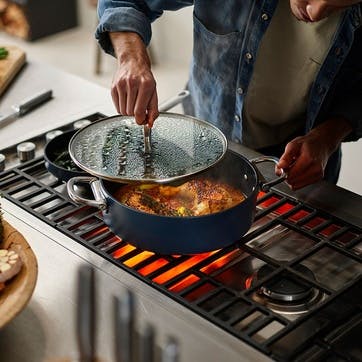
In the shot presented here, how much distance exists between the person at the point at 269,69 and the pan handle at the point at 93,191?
15 centimetres

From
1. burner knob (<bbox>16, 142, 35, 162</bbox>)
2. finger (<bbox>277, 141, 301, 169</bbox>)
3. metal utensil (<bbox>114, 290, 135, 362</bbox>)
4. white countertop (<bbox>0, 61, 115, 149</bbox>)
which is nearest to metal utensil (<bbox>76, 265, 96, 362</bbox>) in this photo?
metal utensil (<bbox>114, 290, 135, 362</bbox>)

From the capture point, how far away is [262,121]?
1861 mm

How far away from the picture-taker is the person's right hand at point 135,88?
146 centimetres

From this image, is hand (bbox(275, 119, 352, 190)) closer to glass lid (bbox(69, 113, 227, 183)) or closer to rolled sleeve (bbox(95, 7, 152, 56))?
glass lid (bbox(69, 113, 227, 183))

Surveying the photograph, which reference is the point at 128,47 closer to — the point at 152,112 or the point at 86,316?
the point at 152,112

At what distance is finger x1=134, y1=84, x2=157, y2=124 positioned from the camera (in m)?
1.45

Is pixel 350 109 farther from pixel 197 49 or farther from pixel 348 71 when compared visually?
pixel 197 49

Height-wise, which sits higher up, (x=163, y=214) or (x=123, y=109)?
(x=123, y=109)

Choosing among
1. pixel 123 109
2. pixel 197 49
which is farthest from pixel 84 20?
pixel 123 109

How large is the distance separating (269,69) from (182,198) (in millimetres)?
465

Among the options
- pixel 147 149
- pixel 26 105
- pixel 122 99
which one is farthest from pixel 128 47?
pixel 26 105

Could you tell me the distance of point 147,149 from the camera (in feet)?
4.67

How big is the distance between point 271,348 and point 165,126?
511 mm

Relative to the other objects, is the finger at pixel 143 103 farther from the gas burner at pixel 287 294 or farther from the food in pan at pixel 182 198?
the gas burner at pixel 287 294
